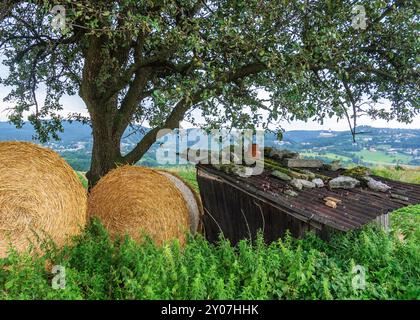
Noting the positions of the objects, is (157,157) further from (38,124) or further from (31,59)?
(31,59)

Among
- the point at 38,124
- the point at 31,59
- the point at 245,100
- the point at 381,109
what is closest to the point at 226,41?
the point at 245,100

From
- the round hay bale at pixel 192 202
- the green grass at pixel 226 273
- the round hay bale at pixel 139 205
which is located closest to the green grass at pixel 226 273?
the green grass at pixel 226 273

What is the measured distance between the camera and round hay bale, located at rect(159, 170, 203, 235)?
926 centimetres

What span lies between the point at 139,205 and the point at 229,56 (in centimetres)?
363

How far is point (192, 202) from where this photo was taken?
9.32 metres

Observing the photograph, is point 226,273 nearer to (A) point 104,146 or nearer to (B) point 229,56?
(B) point 229,56

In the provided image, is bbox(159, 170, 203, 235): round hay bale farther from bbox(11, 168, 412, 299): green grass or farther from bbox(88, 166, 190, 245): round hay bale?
bbox(11, 168, 412, 299): green grass

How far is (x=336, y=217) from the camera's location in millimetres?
6387

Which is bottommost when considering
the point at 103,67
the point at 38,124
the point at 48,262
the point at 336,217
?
the point at 48,262

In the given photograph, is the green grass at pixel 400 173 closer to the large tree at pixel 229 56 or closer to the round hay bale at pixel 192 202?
the large tree at pixel 229 56

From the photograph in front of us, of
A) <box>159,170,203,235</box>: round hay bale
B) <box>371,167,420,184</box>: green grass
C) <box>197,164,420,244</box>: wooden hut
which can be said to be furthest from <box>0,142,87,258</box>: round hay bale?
<box>371,167,420,184</box>: green grass

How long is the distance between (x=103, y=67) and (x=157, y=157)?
8.54 feet

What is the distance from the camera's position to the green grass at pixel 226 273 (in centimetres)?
501

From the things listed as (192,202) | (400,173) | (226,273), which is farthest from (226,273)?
(400,173)
